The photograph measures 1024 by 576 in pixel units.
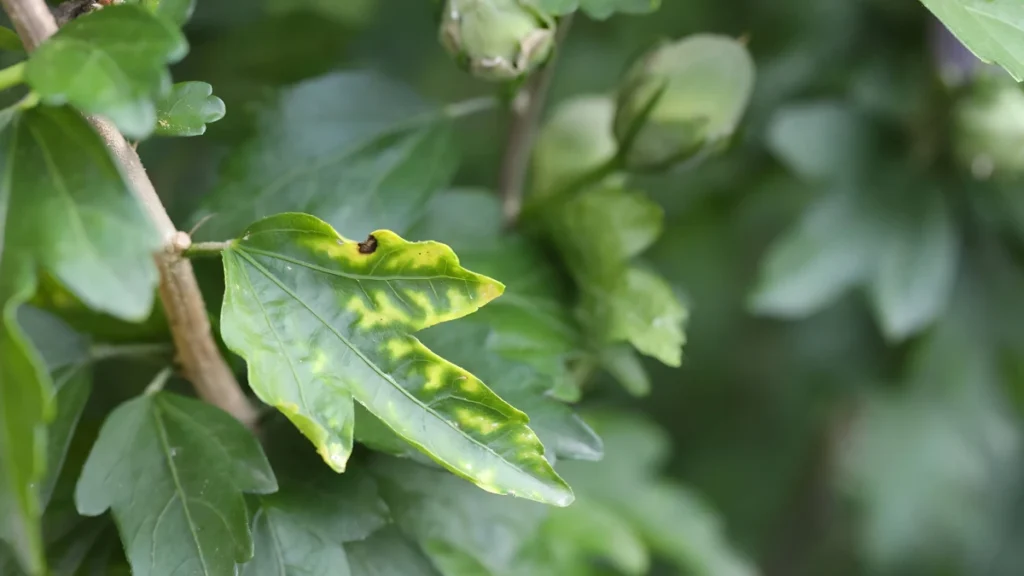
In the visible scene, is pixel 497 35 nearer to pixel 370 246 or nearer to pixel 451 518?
pixel 370 246

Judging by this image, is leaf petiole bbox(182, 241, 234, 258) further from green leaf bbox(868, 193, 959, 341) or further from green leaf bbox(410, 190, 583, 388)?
green leaf bbox(868, 193, 959, 341)

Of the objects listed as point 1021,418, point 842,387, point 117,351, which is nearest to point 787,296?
point 842,387

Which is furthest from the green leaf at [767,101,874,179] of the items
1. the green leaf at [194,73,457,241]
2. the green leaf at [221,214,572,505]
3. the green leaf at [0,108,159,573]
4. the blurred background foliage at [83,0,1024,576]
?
the green leaf at [0,108,159,573]

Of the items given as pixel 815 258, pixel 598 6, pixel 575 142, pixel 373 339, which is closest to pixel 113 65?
pixel 373 339

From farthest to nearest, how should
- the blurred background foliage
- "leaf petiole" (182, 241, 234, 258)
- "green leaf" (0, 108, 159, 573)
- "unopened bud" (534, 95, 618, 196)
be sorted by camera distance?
the blurred background foliage → "unopened bud" (534, 95, 618, 196) → "leaf petiole" (182, 241, 234, 258) → "green leaf" (0, 108, 159, 573)

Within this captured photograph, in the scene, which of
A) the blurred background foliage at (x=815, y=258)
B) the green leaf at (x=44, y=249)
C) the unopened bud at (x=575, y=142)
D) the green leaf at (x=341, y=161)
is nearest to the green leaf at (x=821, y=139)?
the blurred background foliage at (x=815, y=258)

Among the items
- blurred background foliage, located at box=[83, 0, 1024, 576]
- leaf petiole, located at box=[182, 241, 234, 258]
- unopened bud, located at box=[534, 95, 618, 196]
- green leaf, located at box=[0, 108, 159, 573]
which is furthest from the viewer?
blurred background foliage, located at box=[83, 0, 1024, 576]

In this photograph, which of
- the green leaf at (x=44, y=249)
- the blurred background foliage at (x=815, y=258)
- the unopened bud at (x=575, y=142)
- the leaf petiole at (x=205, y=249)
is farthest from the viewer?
the blurred background foliage at (x=815, y=258)

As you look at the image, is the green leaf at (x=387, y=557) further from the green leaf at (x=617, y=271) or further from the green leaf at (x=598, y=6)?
the green leaf at (x=598, y=6)
